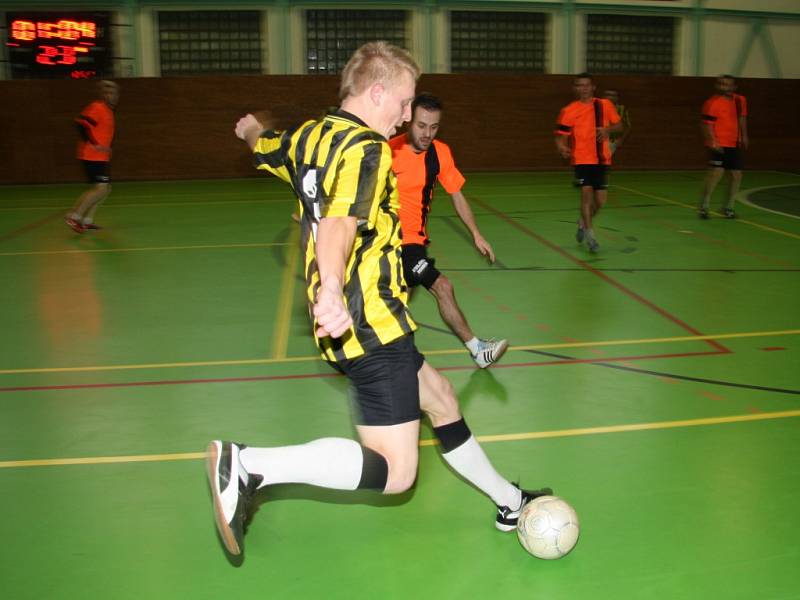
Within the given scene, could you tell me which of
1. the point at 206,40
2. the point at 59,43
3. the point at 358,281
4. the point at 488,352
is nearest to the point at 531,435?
the point at 488,352

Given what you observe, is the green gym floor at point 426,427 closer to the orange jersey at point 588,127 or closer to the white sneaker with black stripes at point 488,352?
the white sneaker with black stripes at point 488,352

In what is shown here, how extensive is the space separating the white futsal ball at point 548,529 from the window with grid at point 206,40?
61.1 feet

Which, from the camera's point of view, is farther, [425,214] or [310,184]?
[425,214]

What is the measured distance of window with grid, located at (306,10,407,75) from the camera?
20.4 m

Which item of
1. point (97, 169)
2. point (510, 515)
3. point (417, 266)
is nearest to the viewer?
point (510, 515)

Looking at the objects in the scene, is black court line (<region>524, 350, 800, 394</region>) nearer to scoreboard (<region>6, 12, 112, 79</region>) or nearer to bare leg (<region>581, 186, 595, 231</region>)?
bare leg (<region>581, 186, 595, 231</region>)

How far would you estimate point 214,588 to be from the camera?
3209 millimetres

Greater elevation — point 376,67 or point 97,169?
point 376,67

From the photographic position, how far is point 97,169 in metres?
11.8

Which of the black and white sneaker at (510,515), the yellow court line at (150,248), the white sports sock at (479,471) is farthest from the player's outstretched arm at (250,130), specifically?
the yellow court line at (150,248)

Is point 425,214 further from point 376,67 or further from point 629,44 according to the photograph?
point 629,44

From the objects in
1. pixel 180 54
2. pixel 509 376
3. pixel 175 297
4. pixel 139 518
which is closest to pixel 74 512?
pixel 139 518

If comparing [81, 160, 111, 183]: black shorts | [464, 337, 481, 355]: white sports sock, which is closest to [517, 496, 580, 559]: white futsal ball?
[464, 337, 481, 355]: white sports sock

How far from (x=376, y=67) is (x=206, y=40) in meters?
→ 18.9
